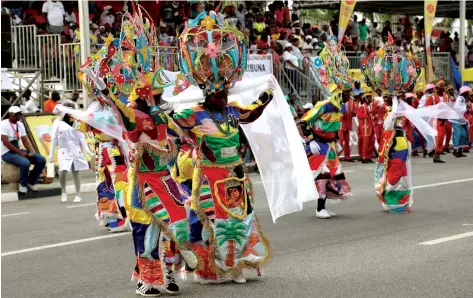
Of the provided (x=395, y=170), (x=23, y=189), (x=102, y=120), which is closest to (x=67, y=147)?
(x=23, y=189)

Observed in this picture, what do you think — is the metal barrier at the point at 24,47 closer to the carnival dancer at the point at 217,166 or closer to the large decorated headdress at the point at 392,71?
the large decorated headdress at the point at 392,71

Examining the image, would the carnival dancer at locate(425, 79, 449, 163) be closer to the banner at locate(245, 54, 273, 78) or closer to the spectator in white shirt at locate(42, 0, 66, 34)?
the banner at locate(245, 54, 273, 78)

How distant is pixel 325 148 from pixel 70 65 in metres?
11.5

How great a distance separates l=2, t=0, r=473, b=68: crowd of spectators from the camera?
2358 centimetres

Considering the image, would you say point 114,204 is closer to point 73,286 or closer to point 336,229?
point 336,229

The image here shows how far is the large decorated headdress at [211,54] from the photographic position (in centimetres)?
852

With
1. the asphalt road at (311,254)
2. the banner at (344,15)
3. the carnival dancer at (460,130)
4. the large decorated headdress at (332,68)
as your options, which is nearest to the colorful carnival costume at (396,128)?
the asphalt road at (311,254)

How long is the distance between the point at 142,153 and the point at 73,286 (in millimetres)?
1510

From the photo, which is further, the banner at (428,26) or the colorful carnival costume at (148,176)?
the banner at (428,26)

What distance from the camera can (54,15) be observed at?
23.3 meters

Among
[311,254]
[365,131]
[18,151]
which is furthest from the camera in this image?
[365,131]

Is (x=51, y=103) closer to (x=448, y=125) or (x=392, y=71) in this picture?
(x=392, y=71)

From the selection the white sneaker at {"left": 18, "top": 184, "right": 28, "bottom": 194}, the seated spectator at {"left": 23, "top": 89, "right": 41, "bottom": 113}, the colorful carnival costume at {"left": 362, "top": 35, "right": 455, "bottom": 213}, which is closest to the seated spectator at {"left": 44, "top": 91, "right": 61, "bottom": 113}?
the seated spectator at {"left": 23, "top": 89, "right": 41, "bottom": 113}

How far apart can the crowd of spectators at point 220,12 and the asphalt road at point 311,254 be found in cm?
755
